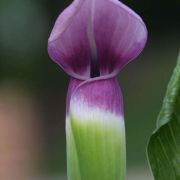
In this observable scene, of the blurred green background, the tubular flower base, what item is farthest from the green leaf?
the blurred green background

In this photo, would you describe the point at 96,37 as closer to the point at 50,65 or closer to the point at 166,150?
the point at 166,150

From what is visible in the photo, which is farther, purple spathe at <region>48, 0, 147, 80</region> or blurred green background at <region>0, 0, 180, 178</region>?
blurred green background at <region>0, 0, 180, 178</region>

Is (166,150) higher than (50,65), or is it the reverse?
(166,150)

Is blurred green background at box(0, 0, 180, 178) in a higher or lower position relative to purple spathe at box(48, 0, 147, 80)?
lower

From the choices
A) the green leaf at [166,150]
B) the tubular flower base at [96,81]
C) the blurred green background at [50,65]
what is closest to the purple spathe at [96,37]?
the tubular flower base at [96,81]

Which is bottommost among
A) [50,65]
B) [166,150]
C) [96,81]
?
[50,65]

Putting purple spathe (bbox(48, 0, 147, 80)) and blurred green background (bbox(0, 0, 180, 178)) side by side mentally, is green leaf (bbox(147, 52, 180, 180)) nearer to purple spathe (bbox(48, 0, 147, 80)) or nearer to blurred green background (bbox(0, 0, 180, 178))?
purple spathe (bbox(48, 0, 147, 80))

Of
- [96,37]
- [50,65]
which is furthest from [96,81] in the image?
[50,65]
